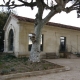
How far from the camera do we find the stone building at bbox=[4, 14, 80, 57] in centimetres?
1944

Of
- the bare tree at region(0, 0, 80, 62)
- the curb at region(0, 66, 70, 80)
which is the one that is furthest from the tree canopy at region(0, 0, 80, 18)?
the curb at region(0, 66, 70, 80)

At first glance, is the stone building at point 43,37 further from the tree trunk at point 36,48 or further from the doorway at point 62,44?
the tree trunk at point 36,48

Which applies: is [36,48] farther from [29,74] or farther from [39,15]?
[29,74]

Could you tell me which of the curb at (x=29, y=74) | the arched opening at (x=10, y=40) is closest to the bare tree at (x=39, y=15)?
the curb at (x=29, y=74)

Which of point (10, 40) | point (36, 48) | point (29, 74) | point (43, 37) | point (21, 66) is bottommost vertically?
point (29, 74)

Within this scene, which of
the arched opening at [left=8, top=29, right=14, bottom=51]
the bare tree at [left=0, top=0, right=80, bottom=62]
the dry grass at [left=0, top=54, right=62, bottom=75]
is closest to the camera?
the dry grass at [left=0, top=54, right=62, bottom=75]

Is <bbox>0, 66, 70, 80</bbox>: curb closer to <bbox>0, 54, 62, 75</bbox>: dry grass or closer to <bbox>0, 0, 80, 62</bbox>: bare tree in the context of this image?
<bbox>0, 54, 62, 75</bbox>: dry grass

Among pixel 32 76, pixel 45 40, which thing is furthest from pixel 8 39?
pixel 32 76

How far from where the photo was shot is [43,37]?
70.1 feet

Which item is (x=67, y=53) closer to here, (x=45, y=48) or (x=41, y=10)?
(x=45, y=48)

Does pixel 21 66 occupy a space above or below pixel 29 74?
above

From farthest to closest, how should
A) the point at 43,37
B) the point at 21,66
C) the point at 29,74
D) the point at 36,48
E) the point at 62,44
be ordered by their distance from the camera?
1. the point at 62,44
2. the point at 43,37
3. the point at 36,48
4. the point at 21,66
5. the point at 29,74

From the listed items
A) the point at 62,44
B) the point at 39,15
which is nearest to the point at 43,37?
the point at 62,44

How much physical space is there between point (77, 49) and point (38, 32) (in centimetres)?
1197
